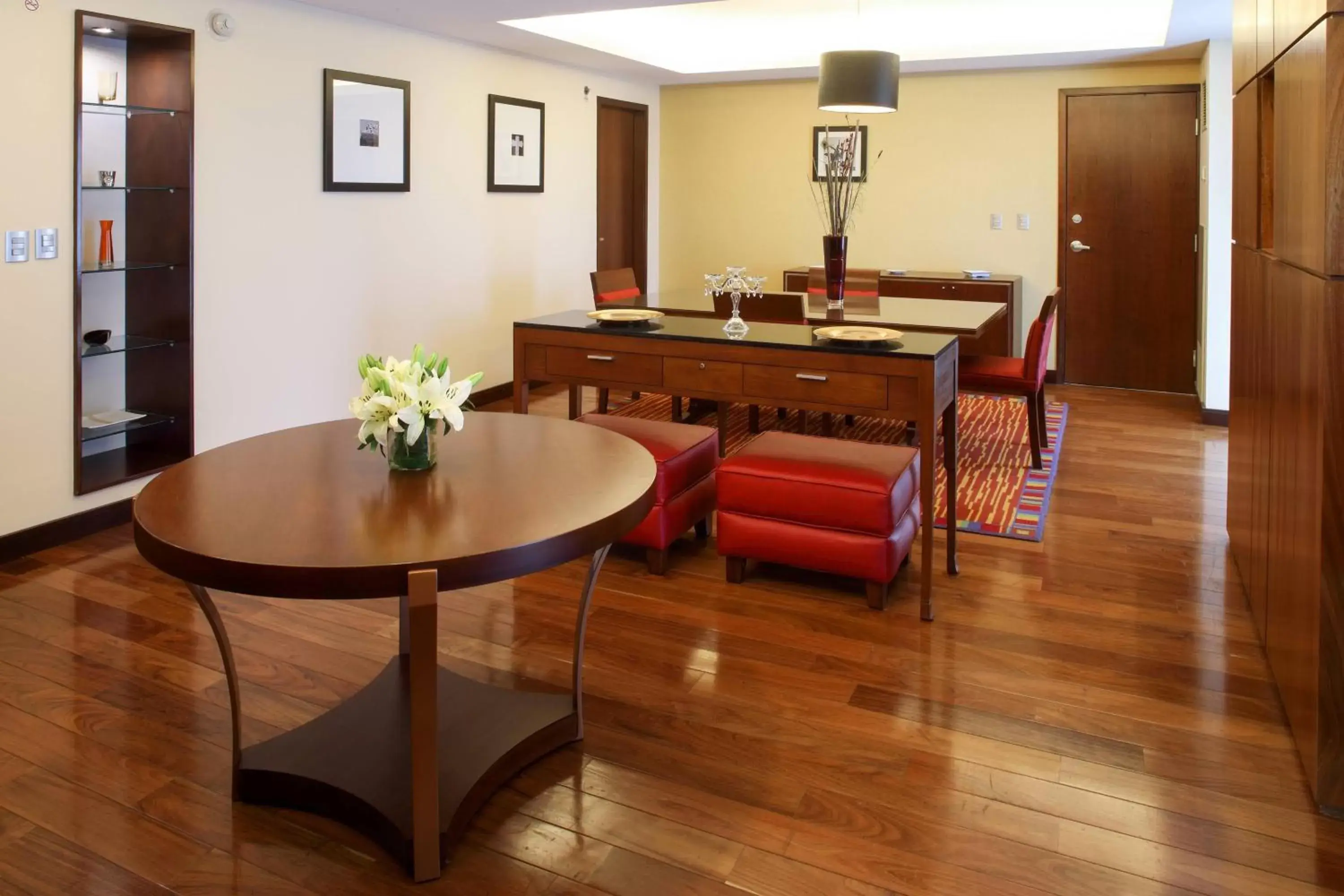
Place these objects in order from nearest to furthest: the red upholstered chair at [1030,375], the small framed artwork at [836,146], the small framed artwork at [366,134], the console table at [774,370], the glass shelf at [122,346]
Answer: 1. the console table at [774,370]
2. the glass shelf at [122,346]
3. the red upholstered chair at [1030,375]
4. the small framed artwork at [366,134]
5. the small framed artwork at [836,146]

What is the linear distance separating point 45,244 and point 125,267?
0.41m

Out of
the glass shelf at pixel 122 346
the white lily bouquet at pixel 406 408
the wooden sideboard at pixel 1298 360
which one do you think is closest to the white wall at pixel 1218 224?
the wooden sideboard at pixel 1298 360

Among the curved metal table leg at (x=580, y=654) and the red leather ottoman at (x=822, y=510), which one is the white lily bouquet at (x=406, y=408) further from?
the red leather ottoman at (x=822, y=510)

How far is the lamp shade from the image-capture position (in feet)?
16.0

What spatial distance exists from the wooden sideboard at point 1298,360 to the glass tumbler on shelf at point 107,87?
396 centimetres

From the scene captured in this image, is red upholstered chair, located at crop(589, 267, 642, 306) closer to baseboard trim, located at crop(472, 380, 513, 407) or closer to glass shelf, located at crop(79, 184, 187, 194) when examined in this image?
baseboard trim, located at crop(472, 380, 513, 407)

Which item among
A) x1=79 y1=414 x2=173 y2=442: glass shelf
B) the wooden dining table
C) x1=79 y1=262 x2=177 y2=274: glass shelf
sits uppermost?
x1=79 y1=262 x2=177 y2=274: glass shelf

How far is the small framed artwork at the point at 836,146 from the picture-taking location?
768 cm

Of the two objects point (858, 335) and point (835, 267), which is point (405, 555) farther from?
point (835, 267)

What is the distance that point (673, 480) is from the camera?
11.9 feet

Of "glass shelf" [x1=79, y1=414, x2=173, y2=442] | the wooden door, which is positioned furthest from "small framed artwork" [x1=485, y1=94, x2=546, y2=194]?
the wooden door

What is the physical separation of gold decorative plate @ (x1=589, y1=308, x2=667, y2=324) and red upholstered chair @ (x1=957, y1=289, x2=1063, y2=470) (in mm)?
1596

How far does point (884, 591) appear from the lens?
131 inches

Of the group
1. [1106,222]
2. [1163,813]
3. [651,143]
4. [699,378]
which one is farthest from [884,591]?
[651,143]
